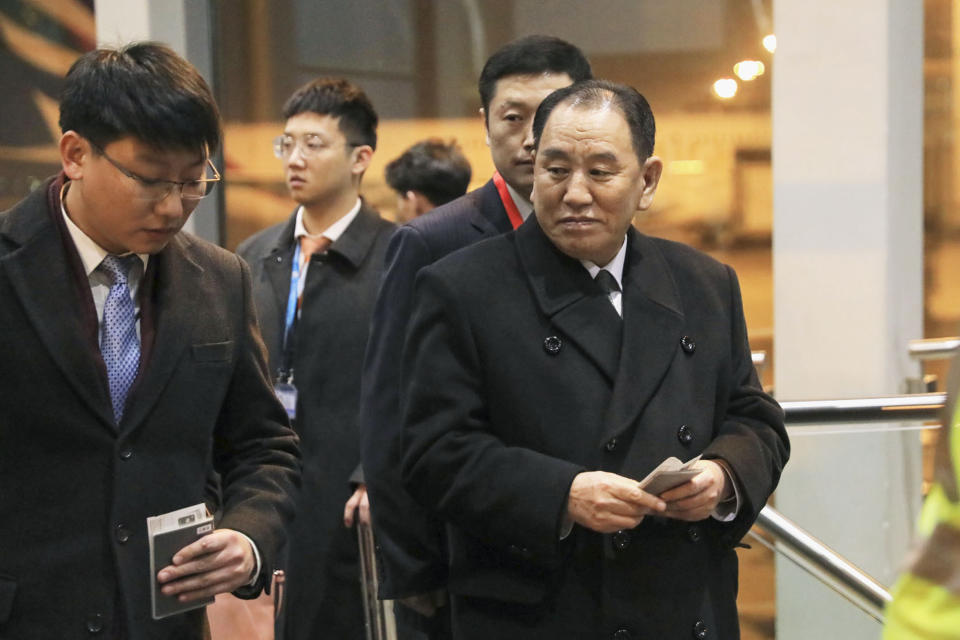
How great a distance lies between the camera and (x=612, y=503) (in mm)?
2322

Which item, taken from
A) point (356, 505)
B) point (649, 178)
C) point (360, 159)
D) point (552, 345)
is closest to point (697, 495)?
point (552, 345)

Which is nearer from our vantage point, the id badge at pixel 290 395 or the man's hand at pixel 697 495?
the man's hand at pixel 697 495

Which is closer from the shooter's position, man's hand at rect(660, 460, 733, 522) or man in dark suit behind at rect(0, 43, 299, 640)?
man in dark suit behind at rect(0, 43, 299, 640)

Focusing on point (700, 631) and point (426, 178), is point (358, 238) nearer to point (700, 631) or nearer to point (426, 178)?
point (426, 178)

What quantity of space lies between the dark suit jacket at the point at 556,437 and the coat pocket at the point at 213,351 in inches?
14.4

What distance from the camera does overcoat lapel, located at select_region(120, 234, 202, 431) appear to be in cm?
229

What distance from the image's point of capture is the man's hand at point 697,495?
2.38 metres

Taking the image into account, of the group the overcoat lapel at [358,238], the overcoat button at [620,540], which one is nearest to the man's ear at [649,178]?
the overcoat button at [620,540]

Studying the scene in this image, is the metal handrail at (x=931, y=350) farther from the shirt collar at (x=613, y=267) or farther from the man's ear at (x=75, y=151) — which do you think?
the man's ear at (x=75, y=151)

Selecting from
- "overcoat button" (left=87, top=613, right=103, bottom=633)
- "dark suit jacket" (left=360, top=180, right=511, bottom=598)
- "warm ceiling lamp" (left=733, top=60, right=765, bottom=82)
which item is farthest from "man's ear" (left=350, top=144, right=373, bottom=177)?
"overcoat button" (left=87, top=613, right=103, bottom=633)

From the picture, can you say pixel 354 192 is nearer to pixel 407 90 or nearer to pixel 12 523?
pixel 407 90

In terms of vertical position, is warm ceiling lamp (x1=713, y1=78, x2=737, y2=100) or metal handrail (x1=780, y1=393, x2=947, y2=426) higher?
warm ceiling lamp (x1=713, y1=78, x2=737, y2=100)

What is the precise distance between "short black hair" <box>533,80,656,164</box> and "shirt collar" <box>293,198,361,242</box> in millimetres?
1937

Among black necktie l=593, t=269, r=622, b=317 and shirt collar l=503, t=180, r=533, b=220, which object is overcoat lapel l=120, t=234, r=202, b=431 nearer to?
black necktie l=593, t=269, r=622, b=317
